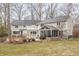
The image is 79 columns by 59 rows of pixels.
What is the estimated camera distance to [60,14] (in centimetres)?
156

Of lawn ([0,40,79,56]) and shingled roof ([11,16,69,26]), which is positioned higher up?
shingled roof ([11,16,69,26])

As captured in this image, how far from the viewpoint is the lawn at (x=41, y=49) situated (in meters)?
1.57

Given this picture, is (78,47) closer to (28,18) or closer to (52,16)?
(52,16)

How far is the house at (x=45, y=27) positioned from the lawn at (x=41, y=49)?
0.29 feet

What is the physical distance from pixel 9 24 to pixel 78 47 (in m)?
0.73

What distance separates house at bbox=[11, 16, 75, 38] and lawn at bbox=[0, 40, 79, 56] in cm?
9

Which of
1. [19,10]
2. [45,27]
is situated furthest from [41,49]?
[19,10]

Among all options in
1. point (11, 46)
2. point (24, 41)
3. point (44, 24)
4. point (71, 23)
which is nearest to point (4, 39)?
point (11, 46)

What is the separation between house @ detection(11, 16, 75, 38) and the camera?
5.07 ft

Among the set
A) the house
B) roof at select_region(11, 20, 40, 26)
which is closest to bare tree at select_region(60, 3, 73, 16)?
the house

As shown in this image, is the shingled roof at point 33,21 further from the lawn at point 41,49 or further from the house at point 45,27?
the lawn at point 41,49

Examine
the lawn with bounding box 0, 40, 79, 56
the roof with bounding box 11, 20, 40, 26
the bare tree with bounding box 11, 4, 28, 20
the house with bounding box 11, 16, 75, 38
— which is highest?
the bare tree with bounding box 11, 4, 28, 20

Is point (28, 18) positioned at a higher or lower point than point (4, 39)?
higher

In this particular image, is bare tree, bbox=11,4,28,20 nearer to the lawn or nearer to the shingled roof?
the shingled roof
